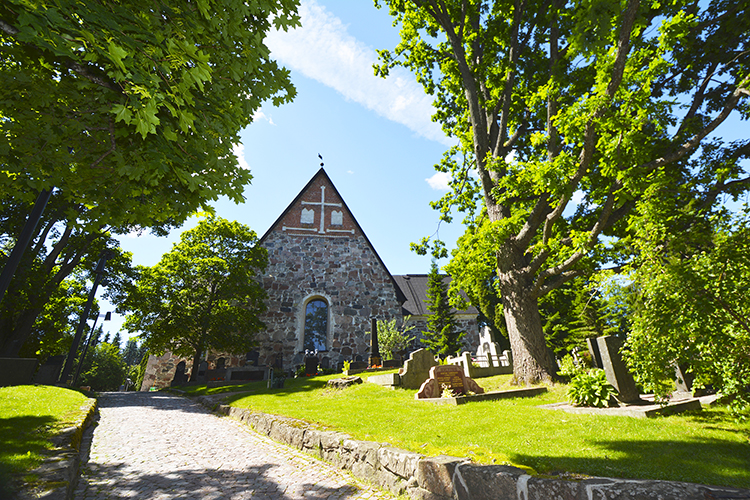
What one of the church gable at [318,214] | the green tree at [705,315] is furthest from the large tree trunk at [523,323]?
the church gable at [318,214]

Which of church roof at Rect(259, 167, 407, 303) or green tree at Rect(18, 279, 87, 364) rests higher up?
church roof at Rect(259, 167, 407, 303)

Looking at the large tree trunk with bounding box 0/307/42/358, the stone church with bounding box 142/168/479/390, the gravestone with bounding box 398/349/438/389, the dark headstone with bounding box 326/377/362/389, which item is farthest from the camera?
the stone church with bounding box 142/168/479/390

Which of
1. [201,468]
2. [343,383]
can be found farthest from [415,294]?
[201,468]

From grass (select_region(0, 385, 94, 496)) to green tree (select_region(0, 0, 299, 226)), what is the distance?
2.66 metres

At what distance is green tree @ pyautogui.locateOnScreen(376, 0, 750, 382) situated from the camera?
6.65m

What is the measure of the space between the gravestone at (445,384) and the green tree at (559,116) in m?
1.24

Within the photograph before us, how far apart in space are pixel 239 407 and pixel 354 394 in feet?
10.5

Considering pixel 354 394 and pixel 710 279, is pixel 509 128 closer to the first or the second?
pixel 710 279

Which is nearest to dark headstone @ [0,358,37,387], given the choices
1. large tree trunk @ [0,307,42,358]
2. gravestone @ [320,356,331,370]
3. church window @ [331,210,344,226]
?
large tree trunk @ [0,307,42,358]

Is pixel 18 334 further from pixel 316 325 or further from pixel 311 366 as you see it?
pixel 316 325

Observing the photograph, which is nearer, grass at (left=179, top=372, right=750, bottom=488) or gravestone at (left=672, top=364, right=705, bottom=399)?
grass at (left=179, top=372, right=750, bottom=488)

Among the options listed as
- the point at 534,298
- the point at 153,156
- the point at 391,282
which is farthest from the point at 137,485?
the point at 391,282

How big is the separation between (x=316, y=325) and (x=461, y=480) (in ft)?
60.8

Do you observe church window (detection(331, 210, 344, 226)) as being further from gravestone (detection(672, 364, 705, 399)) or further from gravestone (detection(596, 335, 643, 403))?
gravestone (detection(672, 364, 705, 399))
